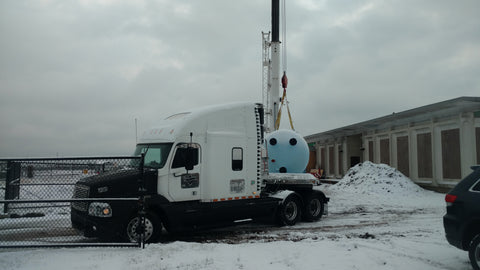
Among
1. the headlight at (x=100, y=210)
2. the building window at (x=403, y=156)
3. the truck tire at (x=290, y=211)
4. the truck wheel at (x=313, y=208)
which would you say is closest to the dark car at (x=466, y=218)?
the truck tire at (x=290, y=211)

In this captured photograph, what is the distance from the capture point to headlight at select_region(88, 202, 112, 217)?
815 cm

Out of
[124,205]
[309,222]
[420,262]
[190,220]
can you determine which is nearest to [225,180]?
[190,220]

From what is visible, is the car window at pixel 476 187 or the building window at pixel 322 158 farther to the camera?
the building window at pixel 322 158

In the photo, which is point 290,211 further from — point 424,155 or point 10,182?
point 424,155

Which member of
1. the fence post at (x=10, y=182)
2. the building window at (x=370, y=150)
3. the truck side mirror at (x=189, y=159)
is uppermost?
the building window at (x=370, y=150)

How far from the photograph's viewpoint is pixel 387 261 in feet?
22.2

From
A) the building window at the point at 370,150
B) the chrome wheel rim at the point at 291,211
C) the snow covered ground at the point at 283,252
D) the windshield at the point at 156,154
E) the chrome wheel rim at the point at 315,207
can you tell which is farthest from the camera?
the building window at the point at 370,150

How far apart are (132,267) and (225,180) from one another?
4.08 m

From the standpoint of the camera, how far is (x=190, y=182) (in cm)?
934

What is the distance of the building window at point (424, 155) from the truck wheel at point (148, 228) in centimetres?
1859

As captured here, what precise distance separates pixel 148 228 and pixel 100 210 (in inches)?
44.5

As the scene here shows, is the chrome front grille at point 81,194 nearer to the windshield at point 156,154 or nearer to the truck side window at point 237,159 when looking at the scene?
the windshield at point 156,154

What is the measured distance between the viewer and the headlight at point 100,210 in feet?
26.7

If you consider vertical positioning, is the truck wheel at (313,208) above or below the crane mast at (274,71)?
below
